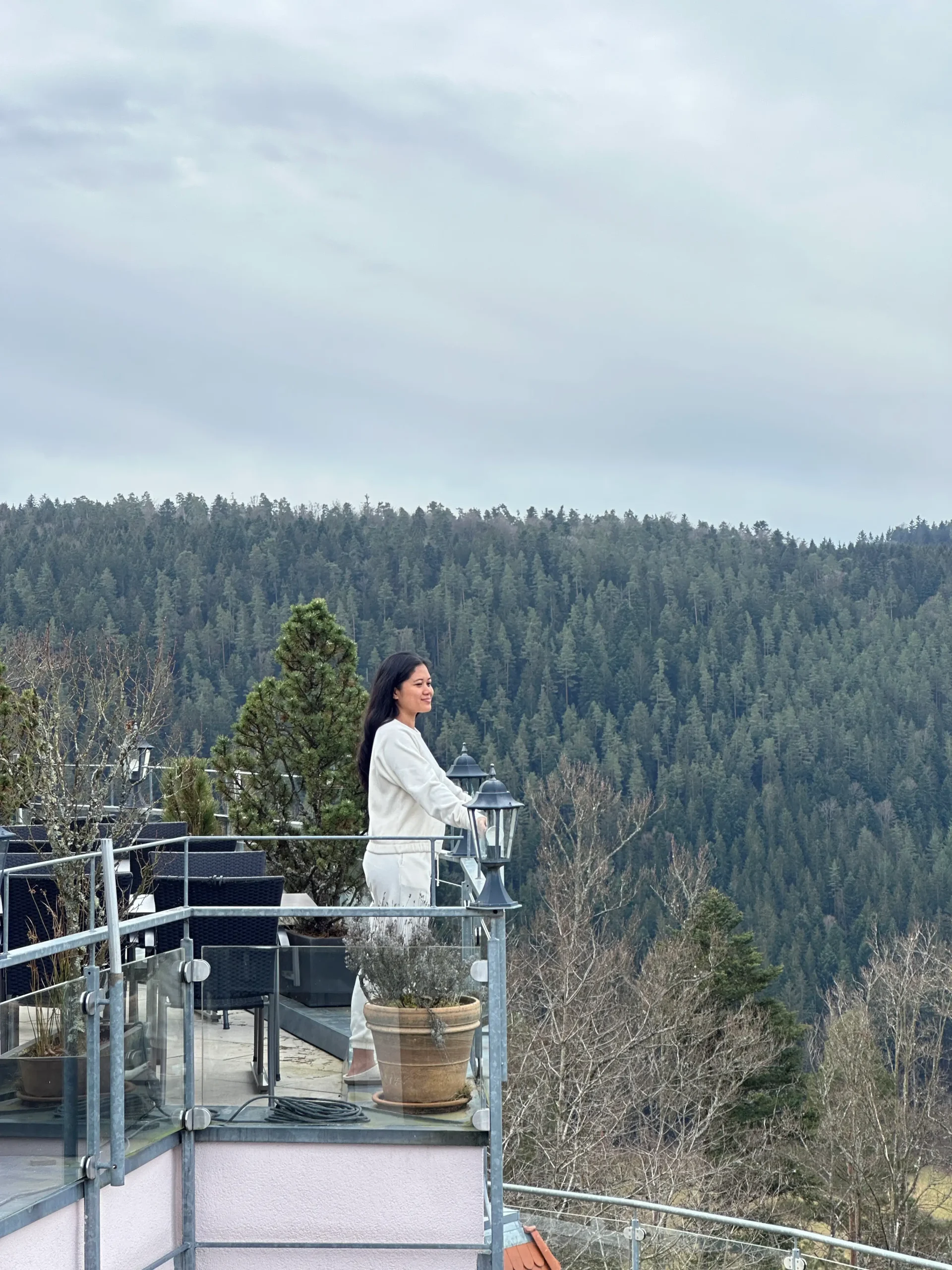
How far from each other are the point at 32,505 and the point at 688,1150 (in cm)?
10298

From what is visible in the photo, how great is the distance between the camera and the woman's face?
6.02 m

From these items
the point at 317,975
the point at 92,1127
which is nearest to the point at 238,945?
the point at 317,975

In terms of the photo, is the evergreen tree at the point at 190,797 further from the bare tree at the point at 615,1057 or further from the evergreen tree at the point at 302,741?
the bare tree at the point at 615,1057

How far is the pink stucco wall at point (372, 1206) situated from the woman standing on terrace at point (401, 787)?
0.93m

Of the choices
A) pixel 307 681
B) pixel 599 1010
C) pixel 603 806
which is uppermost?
pixel 307 681

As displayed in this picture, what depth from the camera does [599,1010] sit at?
88.2ft

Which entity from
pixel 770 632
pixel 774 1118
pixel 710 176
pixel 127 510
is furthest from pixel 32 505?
pixel 774 1118

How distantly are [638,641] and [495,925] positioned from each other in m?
123

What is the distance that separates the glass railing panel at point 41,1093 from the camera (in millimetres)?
4934

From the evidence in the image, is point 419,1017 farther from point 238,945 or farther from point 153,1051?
point 153,1051

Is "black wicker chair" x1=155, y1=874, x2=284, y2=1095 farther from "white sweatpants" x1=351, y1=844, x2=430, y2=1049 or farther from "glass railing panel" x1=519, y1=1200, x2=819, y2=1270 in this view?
"glass railing panel" x1=519, y1=1200, x2=819, y2=1270

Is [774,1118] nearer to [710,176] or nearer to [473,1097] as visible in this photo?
[710,176]

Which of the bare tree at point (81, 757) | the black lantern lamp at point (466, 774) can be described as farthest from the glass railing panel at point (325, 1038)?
the black lantern lamp at point (466, 774)

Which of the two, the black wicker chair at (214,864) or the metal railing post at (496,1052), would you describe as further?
the black wicker chair at (214,864)
